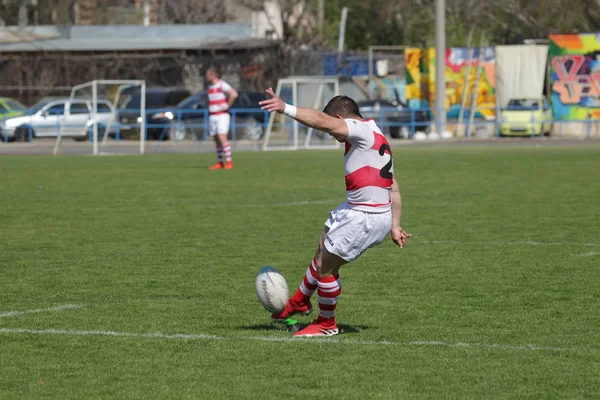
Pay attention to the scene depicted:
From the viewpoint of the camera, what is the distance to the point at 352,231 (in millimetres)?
7551

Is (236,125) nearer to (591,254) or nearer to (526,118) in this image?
(526,118)

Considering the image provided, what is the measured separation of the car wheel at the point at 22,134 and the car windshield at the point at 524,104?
17.6m

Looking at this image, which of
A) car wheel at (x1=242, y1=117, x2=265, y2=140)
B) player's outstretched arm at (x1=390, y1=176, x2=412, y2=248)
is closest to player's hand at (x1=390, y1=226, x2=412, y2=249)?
player's outstretched arm at (x1=390, y1=176, x2=412, y2=248)

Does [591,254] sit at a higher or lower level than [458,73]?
lower

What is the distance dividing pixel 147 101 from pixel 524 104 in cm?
1417

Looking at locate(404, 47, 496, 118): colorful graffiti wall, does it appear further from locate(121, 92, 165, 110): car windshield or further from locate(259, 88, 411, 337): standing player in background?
locate(259, 88, 411, 337): standing player in background

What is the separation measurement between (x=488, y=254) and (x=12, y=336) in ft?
18.4

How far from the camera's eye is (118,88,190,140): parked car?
138 feet

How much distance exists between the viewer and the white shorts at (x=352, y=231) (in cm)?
752

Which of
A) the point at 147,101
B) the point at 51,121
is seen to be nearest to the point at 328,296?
the point at 51,121

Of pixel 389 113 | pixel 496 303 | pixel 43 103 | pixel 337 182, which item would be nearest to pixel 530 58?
pixel 389 113

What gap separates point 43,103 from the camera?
43781 millimetres

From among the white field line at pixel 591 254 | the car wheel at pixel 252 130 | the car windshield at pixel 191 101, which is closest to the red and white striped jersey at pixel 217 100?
the white field line at pixel 591 254

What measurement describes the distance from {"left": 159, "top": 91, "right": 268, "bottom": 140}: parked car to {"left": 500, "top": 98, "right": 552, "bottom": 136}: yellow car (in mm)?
8813
